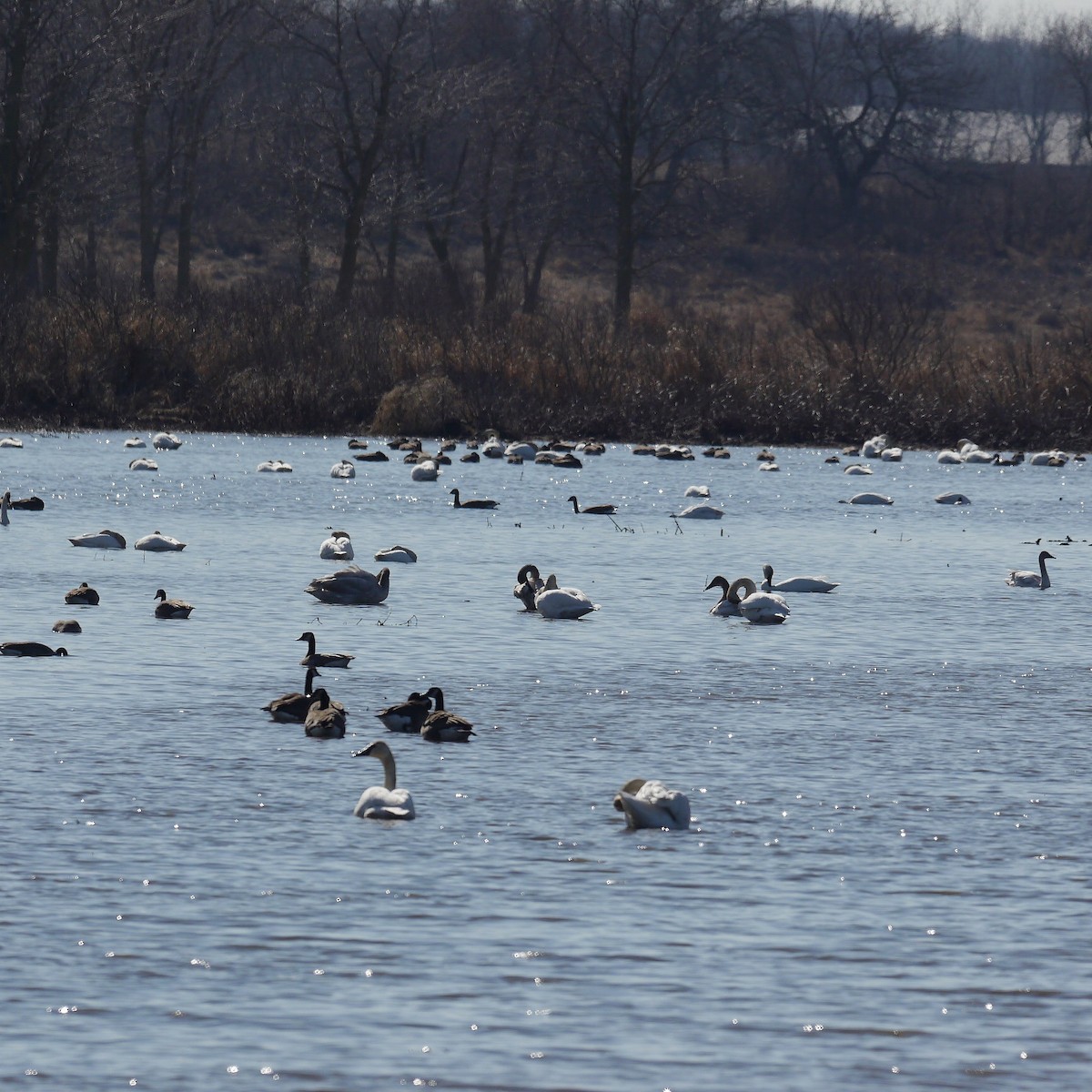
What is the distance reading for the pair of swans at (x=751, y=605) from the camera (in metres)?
13.7

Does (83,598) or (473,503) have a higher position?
(473,503)

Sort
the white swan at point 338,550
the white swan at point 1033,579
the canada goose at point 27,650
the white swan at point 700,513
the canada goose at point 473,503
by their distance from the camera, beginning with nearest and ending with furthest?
the canada goose at point 27,650 → the white swan at point 1033,579 → the white swan at point 338,550 → the white swan at point 700,513 → the canada goose at point 473,503

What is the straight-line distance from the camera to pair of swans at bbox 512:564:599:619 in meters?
13.7

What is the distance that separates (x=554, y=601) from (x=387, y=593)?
147cm

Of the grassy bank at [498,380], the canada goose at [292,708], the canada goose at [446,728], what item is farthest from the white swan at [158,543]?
the grassy bank at [498,380]

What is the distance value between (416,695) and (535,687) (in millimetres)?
1176

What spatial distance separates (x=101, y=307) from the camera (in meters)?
34.5

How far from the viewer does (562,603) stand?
44.9ft

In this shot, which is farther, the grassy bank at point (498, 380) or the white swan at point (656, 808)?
the grassy bank at point (498, 380)

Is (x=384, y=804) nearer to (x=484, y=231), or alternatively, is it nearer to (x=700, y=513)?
(x=700, y=513)

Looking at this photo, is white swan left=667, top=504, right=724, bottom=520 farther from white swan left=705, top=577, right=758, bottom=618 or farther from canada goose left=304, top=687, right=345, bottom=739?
canada goose left=304, top=687, right=345, bottom=739

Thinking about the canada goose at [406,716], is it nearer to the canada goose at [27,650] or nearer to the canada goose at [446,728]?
the canada goose at [446,728]

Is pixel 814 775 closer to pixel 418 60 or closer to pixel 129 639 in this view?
pixel 129 639

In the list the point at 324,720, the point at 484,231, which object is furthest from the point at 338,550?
the point at 484,231
